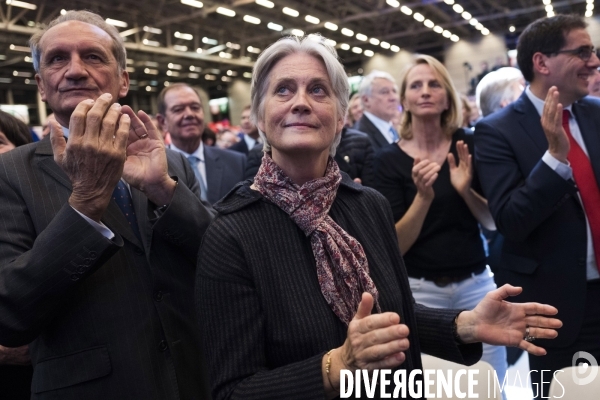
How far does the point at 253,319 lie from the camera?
3.99 ft

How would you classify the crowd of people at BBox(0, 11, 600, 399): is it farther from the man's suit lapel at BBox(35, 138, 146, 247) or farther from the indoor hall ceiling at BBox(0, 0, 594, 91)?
the indoor hall ceiling at BBox(0, 0, 594, 91)

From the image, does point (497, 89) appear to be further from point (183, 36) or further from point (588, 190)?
point (183, 36)

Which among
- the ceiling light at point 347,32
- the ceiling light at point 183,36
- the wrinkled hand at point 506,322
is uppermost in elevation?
the ceiling light at point 347,32

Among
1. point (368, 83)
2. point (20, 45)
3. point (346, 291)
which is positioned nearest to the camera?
point (346, 291)

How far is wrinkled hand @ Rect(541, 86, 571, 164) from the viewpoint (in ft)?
6.28

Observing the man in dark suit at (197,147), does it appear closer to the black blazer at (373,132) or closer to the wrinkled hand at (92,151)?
the black blazer at (373,132)

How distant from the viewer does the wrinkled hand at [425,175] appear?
2291mm

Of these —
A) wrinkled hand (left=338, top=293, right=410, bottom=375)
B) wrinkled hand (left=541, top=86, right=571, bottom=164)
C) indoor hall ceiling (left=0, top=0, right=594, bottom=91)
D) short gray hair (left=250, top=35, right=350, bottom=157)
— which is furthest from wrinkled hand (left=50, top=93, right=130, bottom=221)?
indoor hall ceiling (left=0, top=0, right=594, bottom=91)

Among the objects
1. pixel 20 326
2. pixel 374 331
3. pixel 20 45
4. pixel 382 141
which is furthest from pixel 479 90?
pixel 20 45

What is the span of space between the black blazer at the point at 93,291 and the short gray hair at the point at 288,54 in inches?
15.5

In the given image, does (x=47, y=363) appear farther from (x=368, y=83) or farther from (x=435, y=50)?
(x=435, y=50)

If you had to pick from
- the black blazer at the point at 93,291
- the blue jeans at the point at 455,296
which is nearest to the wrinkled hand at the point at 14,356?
the black blazer at the point at 93,291

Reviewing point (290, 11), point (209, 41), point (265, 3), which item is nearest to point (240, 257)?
point (265, 3)

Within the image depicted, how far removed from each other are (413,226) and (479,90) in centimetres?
181
